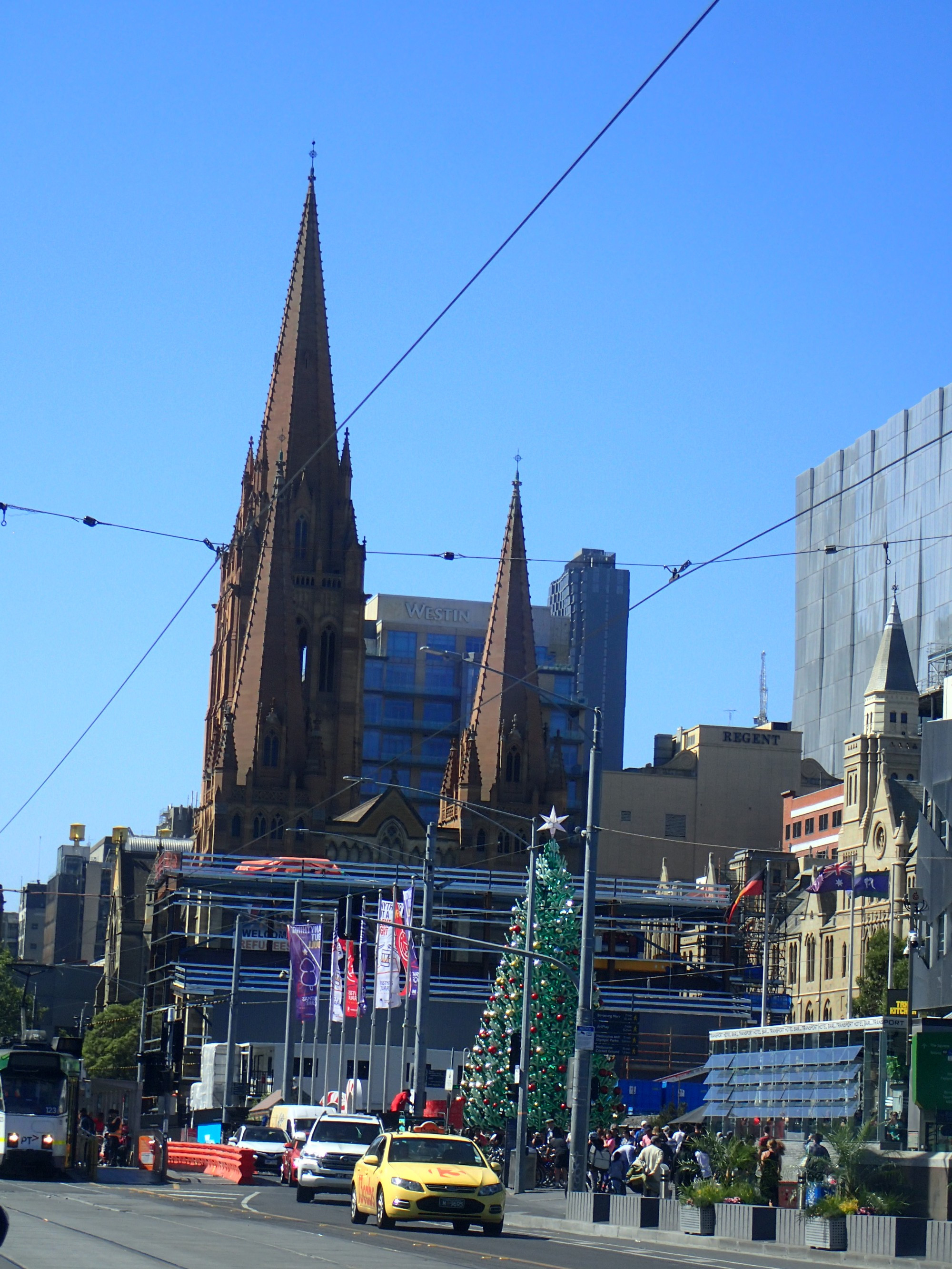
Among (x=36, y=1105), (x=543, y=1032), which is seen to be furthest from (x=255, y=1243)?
(x=543, y=1032)

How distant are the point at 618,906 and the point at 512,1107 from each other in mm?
53851

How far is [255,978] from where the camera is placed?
260ft

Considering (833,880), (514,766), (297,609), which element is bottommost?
(833,880)

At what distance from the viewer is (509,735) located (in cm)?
11338

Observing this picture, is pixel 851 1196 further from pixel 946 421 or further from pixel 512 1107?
pixel 946 421

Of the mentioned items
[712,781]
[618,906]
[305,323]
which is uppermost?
[305,323]

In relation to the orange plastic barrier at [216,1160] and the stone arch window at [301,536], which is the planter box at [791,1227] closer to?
the orange plastic barrier at [216,1160]

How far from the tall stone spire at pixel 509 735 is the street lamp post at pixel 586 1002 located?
260 ft

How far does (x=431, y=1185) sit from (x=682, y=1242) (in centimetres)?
321

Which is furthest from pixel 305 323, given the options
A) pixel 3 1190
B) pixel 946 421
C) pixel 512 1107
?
pixel 3 1190

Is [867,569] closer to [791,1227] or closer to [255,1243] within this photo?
[791,1227]

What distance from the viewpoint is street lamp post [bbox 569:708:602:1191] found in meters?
29.9

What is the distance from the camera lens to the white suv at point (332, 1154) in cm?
3294

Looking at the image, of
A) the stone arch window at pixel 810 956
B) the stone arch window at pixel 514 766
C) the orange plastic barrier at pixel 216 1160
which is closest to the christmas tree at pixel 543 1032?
the orange plastic barrier at pixel 216 1160
